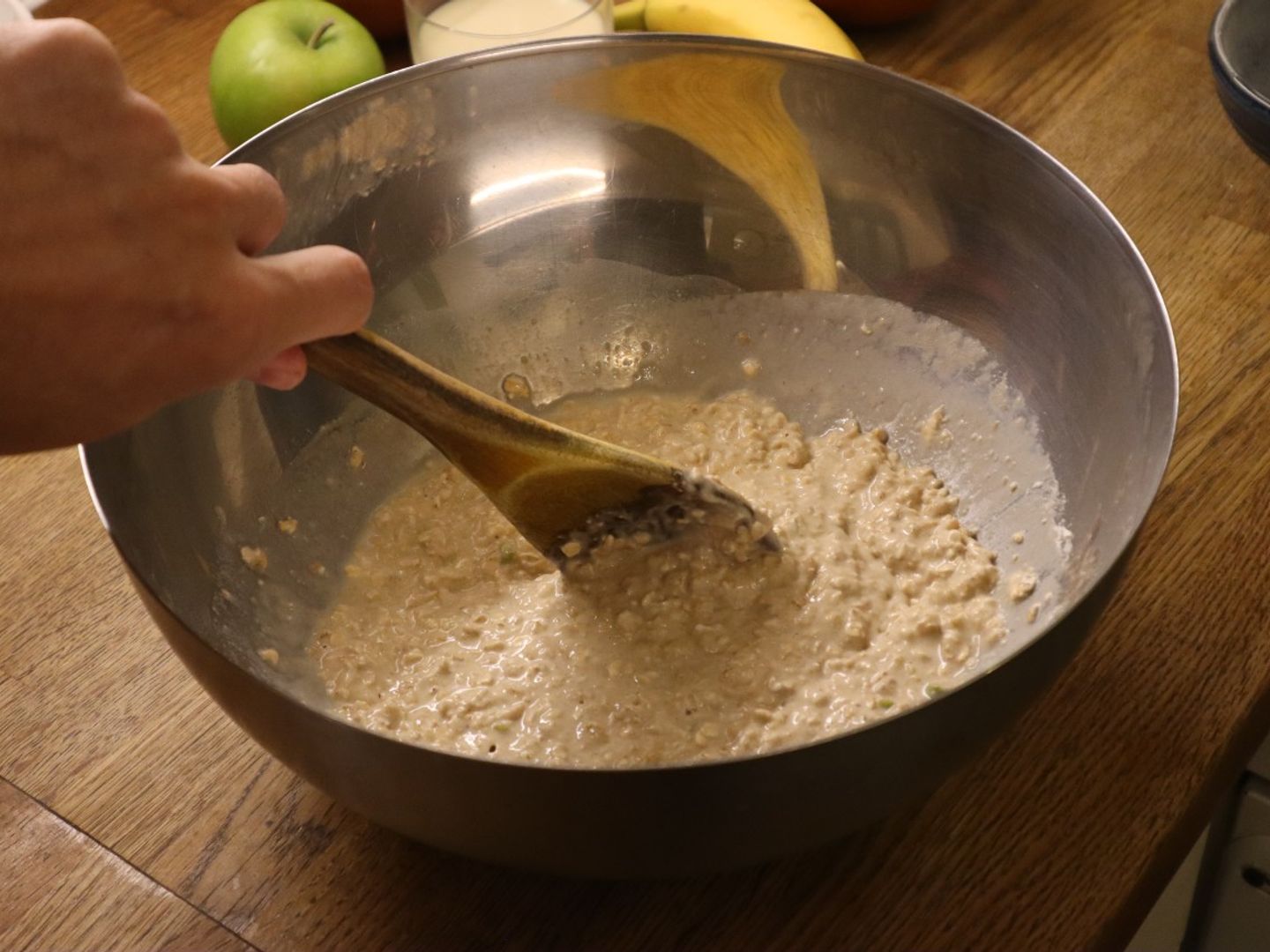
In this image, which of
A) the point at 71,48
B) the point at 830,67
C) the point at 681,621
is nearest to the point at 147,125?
the point at 71,48

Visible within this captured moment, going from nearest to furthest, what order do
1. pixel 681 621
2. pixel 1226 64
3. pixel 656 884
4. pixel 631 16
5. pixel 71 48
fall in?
Result: pixel 71 48, pixel 656 884, pixel 681 621, pixel 1226 64, pixel 631 16

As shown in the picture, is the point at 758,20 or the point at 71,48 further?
the point at 758,20

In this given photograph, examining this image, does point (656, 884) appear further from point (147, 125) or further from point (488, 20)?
point (488, 20)

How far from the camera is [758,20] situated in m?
1.24

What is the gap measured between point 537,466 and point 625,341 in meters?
0.28

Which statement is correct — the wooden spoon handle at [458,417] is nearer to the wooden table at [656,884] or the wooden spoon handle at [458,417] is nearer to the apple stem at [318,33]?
the wooden table at [656,884]

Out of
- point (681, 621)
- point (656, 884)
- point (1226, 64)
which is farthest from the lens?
point (1226, 64)

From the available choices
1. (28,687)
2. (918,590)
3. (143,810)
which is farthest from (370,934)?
(918,590)

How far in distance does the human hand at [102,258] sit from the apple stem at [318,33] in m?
0.70

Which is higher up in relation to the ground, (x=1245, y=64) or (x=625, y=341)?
(x=1245, y=64)

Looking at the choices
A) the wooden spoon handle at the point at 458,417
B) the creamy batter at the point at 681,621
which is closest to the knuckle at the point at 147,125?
the wooden spoon handle at the point at 458,417

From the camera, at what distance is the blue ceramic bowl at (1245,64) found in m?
1.07

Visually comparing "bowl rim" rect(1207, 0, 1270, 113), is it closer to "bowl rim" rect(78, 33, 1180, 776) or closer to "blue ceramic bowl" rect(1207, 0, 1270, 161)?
"blue ceramic bowl" rect(1207, 0, 1270, 161)

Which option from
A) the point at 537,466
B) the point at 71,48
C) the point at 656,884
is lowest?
the point at 656,884
